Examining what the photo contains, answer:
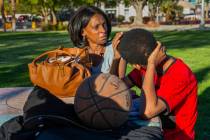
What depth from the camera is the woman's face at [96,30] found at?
4.27m

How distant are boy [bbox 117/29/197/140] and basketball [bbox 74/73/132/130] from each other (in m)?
0.27

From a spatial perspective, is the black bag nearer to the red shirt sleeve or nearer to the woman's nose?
the red shirt sleeve

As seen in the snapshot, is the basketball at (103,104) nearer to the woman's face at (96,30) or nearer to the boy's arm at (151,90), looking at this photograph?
the boy's arm at (151,90)

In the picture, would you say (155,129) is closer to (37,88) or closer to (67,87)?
(67,87)

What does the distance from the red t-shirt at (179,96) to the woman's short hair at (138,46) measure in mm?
252

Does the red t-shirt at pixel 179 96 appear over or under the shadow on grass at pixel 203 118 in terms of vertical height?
over

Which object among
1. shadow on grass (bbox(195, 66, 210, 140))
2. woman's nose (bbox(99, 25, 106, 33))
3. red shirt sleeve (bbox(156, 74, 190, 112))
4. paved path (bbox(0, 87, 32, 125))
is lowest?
shadow on grass (bbox(195, 66, 210, 140))

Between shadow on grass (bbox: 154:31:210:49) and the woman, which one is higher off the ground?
the woman

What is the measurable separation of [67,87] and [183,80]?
740mm

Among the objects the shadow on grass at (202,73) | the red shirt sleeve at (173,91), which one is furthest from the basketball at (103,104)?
the shadow on grass at (202,73)

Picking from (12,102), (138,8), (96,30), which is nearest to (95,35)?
(96,30)

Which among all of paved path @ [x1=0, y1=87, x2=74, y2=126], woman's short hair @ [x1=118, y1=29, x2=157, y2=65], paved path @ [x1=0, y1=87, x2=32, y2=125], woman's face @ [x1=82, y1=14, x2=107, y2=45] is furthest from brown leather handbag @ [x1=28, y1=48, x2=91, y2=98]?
woman's face @ [x1=82, y1=14, x2=107, y2=45]

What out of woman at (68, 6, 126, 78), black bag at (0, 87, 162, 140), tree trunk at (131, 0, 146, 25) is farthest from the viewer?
tree trunk at (131, 0, 146, 25)

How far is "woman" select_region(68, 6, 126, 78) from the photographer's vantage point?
14.0 ft
